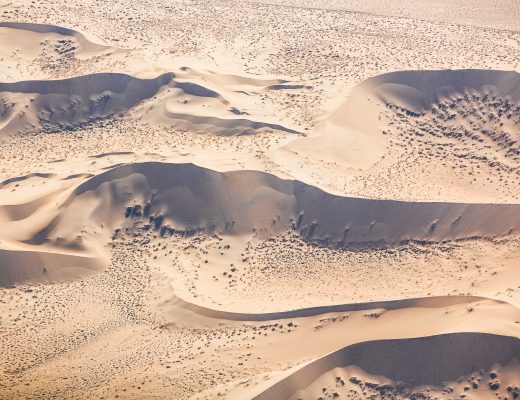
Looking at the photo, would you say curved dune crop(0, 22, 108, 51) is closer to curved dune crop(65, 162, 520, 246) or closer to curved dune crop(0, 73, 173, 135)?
curved dune crop(0, 73, 173, 135)

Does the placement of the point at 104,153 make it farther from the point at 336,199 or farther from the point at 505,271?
the point at 505,271

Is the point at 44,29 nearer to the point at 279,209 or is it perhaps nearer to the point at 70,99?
the point at 70,99

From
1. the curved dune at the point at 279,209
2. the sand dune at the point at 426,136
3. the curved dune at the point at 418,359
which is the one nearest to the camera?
the curved dune at the point at 418,359

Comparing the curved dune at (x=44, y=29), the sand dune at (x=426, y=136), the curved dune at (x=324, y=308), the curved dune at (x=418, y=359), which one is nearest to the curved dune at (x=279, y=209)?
the sand dune at (x=426, y=136)

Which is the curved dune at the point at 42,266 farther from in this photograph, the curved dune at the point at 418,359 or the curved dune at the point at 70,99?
the curved dune at the point at 70,99

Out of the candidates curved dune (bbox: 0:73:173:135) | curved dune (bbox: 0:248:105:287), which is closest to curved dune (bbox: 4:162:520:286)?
curved dune (bbox: 0:248:105:287)

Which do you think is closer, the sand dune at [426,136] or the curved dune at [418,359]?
the curved dune at [418,359]
